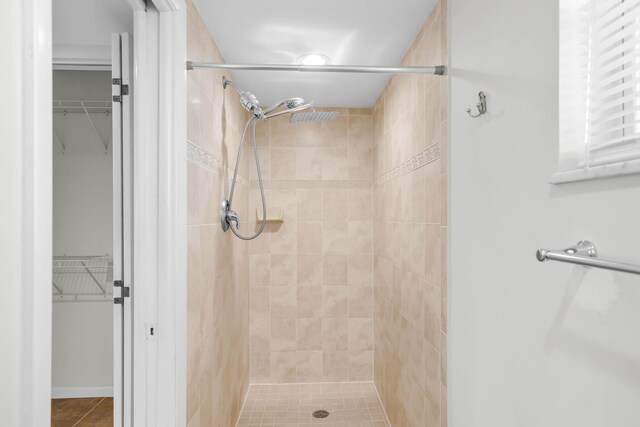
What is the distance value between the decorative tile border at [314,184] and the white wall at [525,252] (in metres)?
1.76

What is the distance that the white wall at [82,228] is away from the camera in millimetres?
2652

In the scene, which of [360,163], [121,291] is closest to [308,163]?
[360,163]

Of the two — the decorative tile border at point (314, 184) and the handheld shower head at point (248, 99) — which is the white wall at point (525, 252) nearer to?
the handheld shower head at point (248, 99)

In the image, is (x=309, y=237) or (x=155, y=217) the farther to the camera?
(x=309, y=237)

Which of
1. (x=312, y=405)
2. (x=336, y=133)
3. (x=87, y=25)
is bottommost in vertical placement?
(x=312, y=405)

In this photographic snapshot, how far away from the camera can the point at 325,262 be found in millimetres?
3146

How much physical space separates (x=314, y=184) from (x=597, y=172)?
2523mm

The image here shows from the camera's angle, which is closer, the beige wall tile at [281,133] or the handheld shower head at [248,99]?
the handheld shower head at [248,99]

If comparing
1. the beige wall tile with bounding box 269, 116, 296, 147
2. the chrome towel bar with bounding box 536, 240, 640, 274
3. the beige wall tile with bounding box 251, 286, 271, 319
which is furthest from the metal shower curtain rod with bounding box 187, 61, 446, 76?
the beige wall tile with bounding box 251, 286, 271, 319

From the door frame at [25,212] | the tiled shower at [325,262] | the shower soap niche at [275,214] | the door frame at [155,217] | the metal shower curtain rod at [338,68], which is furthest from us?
the shower soap niche at [275,214]

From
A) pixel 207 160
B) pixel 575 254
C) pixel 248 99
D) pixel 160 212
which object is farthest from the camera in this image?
pixel 248 99

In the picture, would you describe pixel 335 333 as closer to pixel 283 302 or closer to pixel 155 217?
pixel 283 302

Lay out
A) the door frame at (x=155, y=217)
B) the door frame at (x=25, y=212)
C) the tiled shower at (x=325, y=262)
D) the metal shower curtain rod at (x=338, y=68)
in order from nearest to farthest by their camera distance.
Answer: the door frame at (x=25, y=212) < the door frame at (x=155, y=217) < the metal shower curtain rod at (x=338, y=68) < the tiled shower at (x=325, y=262)

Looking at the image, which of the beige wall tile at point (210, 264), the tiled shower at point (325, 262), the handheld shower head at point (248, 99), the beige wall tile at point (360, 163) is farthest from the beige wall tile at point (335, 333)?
the handheld shower head at point (248, 99)
